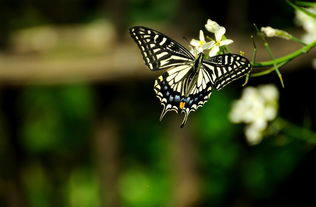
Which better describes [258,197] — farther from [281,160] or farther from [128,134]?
[128,134]

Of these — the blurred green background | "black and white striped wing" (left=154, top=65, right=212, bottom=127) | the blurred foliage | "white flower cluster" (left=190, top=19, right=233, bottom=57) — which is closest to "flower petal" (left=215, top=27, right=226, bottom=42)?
"white flower cluster" (left=190, top=19, right=233, bottom=57)

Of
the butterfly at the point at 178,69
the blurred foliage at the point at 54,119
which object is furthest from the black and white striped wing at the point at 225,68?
the blurred foliage at the point at 54,119

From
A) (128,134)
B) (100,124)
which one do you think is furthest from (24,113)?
(100,124)

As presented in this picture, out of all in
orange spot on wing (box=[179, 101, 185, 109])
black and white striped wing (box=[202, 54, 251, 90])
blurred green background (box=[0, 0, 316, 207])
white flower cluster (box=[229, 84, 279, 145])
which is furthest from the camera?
blurred green background (box=[0, 0, 316, 207])

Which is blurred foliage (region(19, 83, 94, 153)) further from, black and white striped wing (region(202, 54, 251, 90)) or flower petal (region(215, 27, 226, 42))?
flower petal (region(215, 27, 226, 42))

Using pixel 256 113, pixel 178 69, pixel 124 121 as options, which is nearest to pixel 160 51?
pixel 178 69

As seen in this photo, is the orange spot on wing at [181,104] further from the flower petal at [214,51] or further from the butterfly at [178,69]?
the flower petal at [214,51]
